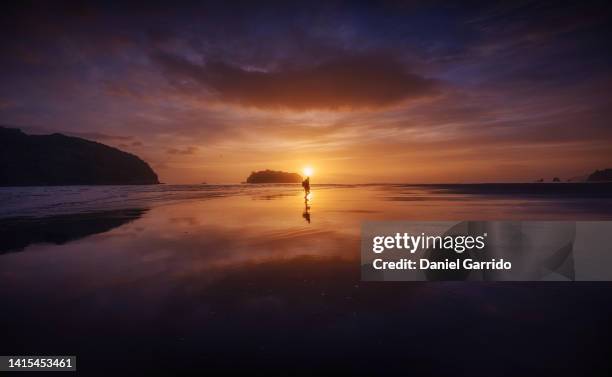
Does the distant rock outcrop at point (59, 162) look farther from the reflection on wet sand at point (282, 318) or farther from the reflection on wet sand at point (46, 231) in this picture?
the reflection on wet sand at point (282, 318)

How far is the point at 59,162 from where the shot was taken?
145375 millimetres

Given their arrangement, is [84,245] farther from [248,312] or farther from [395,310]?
[395,310]

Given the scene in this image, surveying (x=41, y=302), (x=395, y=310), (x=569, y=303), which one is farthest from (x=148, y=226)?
(x=569, y=303)

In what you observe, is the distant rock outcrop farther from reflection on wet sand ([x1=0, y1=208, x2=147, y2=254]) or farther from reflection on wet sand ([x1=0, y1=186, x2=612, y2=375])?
reflection on wet sand ([x1=0, y1=186, x2=612, y2=375])

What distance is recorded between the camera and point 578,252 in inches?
334

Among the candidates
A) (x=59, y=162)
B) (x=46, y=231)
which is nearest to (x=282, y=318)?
(x=46, y=231)

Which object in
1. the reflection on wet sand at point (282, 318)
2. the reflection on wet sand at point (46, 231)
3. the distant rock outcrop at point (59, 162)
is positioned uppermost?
the distant rock outcrop at point (59, 162)

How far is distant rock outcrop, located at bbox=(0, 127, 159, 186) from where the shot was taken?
128625 millimetres

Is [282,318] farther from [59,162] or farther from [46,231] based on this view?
[59,162]

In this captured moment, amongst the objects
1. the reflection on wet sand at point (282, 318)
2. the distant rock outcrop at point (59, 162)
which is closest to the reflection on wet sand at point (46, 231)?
the reflection on wet sand at point (282, 318)

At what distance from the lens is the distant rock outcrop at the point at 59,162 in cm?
12862

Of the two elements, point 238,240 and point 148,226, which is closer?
point 238,240

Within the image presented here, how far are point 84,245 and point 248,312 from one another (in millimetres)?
8207

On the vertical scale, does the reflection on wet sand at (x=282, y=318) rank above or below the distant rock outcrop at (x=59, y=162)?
below
